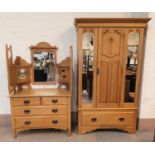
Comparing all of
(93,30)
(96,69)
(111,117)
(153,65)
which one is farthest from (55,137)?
(153,65)

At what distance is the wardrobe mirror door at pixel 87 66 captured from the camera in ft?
8.08

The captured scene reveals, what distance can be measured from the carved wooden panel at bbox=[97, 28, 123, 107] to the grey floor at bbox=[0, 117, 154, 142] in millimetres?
521

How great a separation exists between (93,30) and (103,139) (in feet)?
5.52

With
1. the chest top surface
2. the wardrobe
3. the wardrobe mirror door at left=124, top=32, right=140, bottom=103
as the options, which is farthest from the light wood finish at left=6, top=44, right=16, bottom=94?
→ the wardrobe mirror door at left=124, top=32, right=140, bottom=103

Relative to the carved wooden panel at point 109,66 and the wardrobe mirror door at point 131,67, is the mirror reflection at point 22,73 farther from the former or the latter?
the wardrobe mirror door at point 131,67

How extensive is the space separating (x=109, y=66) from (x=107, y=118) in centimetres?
85

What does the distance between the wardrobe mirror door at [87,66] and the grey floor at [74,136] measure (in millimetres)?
589

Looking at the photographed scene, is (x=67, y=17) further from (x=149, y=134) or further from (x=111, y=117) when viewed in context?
(x=149, y=134)

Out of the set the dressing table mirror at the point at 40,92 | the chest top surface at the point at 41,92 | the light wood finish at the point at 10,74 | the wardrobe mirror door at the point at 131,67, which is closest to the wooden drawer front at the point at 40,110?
the dressing table mirror at the point at 40,92

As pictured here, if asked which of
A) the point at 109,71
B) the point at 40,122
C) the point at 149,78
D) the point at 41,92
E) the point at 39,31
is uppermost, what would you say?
the point at 39,31

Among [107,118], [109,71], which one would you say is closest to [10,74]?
[109,71]

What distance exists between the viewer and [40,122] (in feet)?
8.48

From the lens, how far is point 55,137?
2.61 metres

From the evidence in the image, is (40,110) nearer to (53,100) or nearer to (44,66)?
(53,100)
